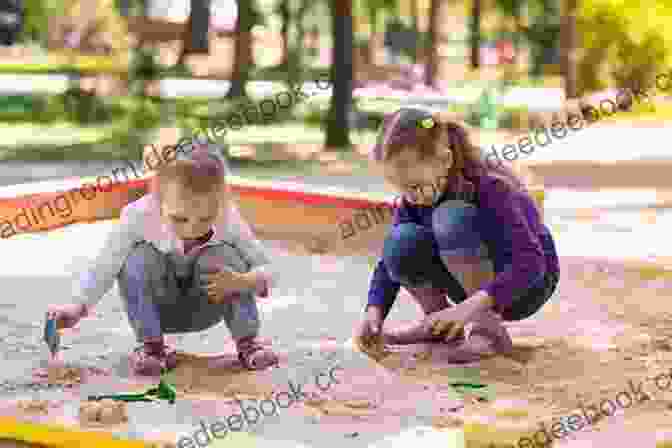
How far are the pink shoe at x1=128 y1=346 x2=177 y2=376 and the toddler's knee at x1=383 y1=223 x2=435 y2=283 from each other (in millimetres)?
806

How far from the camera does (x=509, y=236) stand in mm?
4145

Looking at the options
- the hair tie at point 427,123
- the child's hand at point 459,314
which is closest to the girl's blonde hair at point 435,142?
the hair tie at point 427,123

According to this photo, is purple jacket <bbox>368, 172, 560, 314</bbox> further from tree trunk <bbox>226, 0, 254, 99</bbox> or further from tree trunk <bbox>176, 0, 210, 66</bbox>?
tree trunk <bbox>176, 0, 210, 66</bbox>

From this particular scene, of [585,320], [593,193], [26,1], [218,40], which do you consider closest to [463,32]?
[218,40]

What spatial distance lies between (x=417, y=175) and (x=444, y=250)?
0.95 ft

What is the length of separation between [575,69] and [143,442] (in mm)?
17990

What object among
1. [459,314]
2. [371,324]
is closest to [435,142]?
[459,314]

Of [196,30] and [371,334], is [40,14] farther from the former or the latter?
[371,334]

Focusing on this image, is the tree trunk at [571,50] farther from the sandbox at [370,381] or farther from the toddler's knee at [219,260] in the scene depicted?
the toddler's knee at [219,260]

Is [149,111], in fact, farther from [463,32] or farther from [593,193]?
[463,32]

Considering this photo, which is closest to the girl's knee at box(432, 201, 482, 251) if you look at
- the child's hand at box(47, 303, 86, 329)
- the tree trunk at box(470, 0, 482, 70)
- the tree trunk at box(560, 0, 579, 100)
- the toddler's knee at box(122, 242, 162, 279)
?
the toddler's knee at box(122, 242, 162, 279)

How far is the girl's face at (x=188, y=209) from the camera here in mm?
4020

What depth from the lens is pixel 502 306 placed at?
4.09 m

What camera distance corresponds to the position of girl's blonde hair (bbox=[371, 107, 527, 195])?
4.13 m
